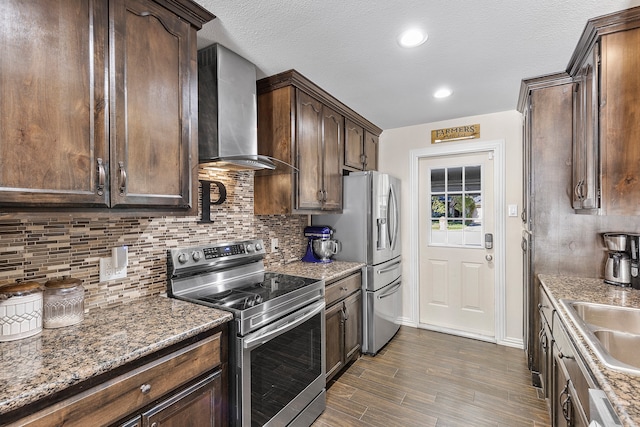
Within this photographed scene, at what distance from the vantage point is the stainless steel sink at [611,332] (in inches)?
44.1

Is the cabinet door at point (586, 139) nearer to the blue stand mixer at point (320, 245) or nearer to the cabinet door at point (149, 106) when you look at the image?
the blue stand mixer at point (320, 245)

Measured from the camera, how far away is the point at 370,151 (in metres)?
3.64

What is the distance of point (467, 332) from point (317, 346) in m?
2.07

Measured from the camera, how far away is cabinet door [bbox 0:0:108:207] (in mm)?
1031

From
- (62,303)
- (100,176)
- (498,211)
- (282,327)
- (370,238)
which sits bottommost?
(282,327)

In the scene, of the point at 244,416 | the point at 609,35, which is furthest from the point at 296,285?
the point at 609,35

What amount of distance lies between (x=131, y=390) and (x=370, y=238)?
2.18 m

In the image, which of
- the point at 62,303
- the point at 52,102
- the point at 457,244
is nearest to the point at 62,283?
the point at 62,303

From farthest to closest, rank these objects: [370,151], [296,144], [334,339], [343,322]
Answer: [370,151] < [343,322] < [334,339] < [296,144]

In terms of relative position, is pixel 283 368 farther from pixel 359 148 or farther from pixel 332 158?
pixel 359 148

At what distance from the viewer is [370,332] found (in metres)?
2.95

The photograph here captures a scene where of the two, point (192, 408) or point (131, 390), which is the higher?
point (131, 390)

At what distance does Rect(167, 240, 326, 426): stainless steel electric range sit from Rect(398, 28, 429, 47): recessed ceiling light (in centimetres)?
159

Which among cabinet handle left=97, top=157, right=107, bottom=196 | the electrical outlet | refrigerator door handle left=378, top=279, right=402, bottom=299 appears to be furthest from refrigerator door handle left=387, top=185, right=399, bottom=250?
cabinet handle left=97, top=157, right=107, bottom=196
